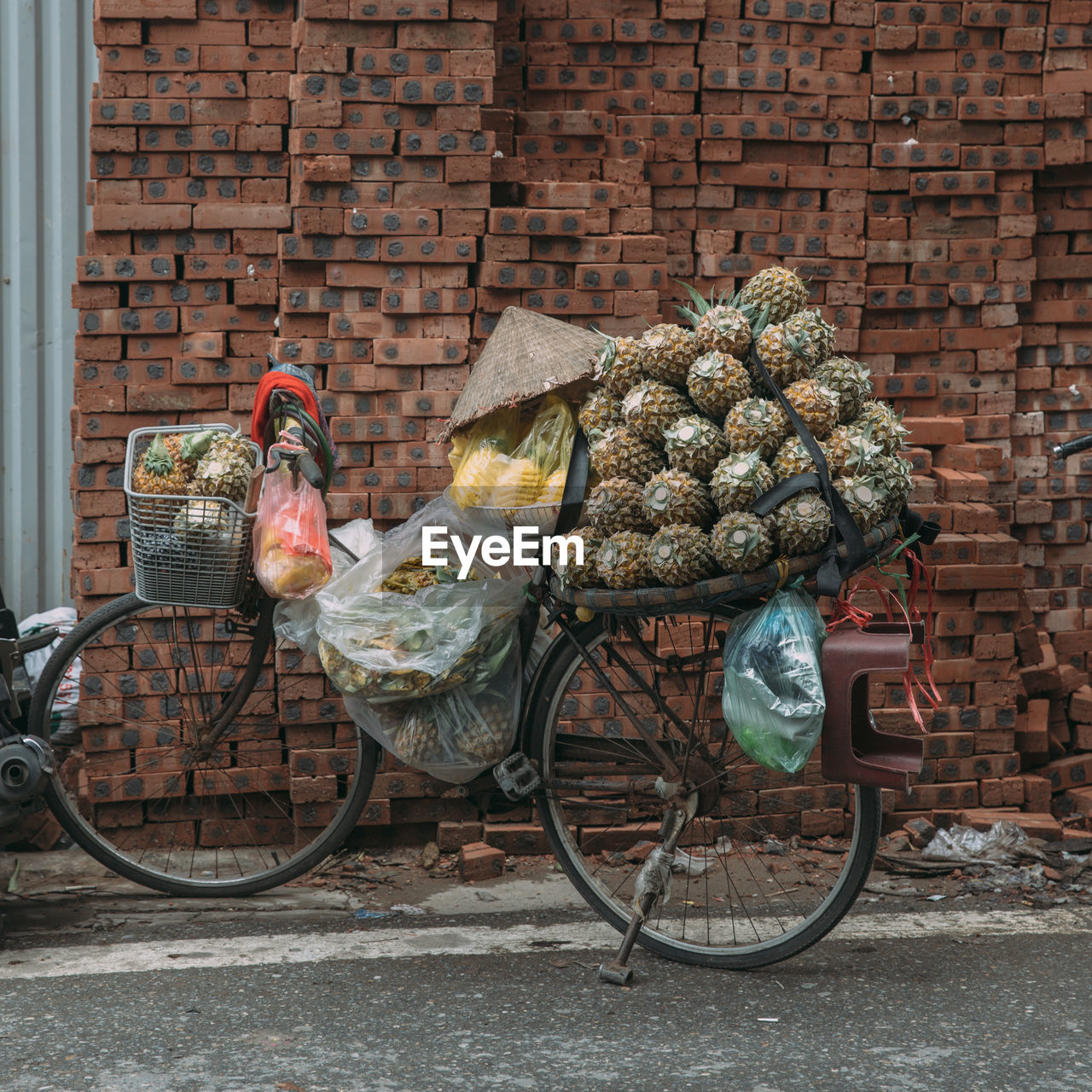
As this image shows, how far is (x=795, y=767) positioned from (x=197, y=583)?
1.78 m

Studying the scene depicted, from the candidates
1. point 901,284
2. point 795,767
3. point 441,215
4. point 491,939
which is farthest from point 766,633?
point 901,284

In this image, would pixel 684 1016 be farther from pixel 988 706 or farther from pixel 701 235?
pixel 701 235

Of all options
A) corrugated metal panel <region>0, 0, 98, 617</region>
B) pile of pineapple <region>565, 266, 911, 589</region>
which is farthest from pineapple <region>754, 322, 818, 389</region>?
corrugated metal panel <region>0, 0, 98, 617</region>

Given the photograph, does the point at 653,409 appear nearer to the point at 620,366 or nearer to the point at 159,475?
the point at 620,366

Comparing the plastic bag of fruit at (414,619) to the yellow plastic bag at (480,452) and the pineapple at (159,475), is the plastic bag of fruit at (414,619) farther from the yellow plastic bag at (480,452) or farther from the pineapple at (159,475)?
the pineapple at (159,475)

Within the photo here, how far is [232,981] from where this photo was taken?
3.27 metres

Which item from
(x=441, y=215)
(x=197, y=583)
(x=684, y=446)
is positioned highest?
(x=441, y=215)

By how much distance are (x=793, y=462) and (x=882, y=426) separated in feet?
1.04

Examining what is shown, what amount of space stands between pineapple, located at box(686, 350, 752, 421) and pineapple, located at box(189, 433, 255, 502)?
62 cm

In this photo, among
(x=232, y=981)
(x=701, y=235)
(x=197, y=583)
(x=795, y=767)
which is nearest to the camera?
(x=795, y=767)

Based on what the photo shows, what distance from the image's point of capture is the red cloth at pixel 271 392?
142 inches

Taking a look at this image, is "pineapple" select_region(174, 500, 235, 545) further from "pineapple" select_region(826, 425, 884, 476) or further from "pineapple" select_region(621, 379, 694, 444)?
"pineapple" select_region(826, 425, 884, 476)

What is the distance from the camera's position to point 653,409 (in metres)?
3.13

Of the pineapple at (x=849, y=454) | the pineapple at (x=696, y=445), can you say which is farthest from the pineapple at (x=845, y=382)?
the pineapple at (x=696, y=445)
